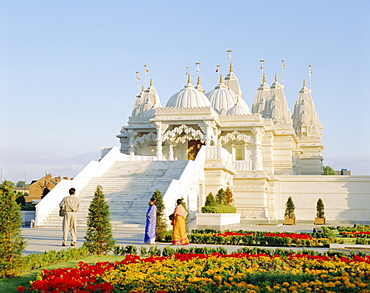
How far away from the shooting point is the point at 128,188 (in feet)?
83.5

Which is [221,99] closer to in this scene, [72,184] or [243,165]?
[243,165]

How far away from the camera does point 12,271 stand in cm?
884

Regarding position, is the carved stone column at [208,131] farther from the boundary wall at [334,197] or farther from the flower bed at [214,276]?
the flower bed at [214,276]

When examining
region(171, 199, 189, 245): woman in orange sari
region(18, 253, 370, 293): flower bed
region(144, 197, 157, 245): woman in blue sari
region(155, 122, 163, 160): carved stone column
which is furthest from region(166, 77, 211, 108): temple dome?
region(18, 253, 370, 293): flower bed

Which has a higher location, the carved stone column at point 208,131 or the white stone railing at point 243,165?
the carved stone column at point 208,131

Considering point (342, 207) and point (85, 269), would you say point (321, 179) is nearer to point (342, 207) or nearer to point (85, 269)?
point (342, 207)

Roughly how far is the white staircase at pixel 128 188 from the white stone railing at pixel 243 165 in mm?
7269

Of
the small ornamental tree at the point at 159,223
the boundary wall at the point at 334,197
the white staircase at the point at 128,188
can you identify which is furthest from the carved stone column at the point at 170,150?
the small ornamental tree at the point at 159,223

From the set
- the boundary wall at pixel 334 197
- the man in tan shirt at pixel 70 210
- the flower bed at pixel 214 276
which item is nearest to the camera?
the flower bed at pixel 214 276

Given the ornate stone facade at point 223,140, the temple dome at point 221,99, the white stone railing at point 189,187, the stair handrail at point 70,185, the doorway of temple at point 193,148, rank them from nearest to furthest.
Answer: the white stone railing at point 189,187, the stair handrail at point 70,185, the ornate stone facade at point 223,140, the doorway of temple at point 193,148, the temple dome at point 221,99

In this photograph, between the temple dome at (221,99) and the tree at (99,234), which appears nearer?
the tree at (99,234)

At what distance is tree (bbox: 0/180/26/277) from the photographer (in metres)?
8.84

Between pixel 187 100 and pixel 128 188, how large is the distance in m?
11.4

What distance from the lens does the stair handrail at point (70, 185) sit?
2261cm
